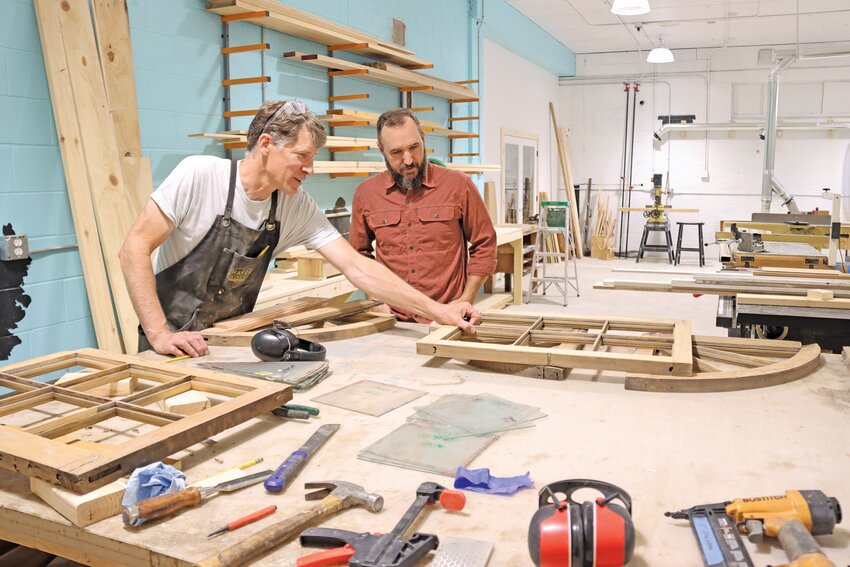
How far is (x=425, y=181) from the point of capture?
3273 mm

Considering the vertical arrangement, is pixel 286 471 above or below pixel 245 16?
below

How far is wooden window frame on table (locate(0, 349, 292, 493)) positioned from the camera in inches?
46.7

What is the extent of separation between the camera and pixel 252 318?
2510 millimetres

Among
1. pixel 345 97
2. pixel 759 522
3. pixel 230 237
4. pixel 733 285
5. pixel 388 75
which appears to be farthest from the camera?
pixel 388 75

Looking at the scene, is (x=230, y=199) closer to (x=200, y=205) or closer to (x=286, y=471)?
(x=200, y=205)

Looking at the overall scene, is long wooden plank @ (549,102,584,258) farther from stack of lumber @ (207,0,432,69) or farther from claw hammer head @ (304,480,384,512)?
claw hammer head @ (304,480,384,512)

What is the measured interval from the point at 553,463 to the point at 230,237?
151 centimetres

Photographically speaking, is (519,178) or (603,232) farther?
(603,232)

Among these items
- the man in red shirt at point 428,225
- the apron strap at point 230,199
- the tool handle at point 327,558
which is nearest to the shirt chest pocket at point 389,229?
the man in red shirt at point 428,225

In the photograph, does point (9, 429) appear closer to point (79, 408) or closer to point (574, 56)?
point (79, 408)

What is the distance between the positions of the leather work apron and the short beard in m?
0.87

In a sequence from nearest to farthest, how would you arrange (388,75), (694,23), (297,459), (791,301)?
1. (297,459)
2. (791,301)
3. (388,75)
4. (694,23)

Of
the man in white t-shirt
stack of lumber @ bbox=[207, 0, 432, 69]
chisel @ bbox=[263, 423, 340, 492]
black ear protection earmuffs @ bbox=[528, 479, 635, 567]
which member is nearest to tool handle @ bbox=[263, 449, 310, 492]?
chisel @ bbox=[263, 423, 340, 492]

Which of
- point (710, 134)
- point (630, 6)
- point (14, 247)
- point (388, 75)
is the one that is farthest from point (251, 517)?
point (710, 134)
